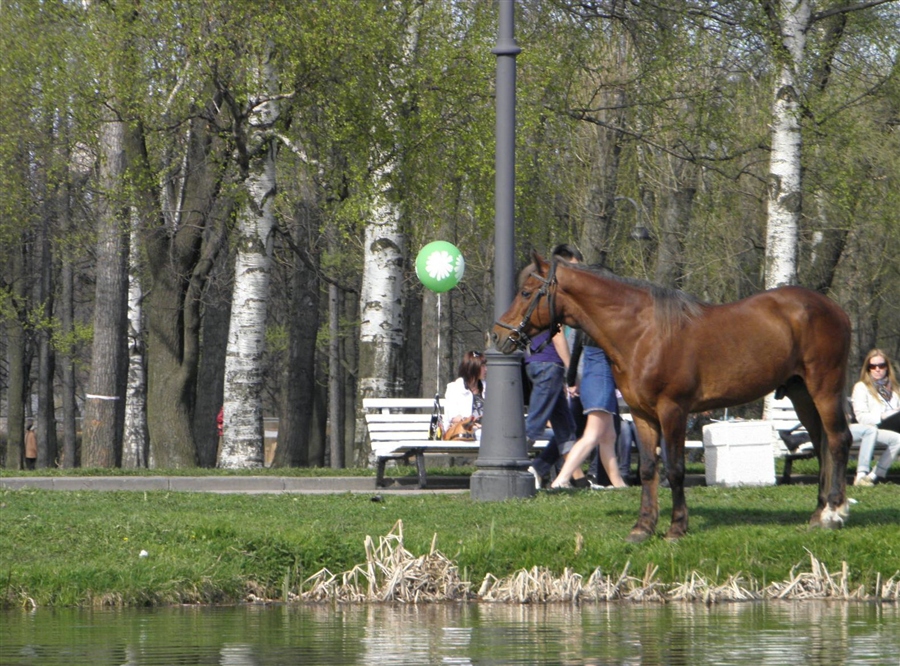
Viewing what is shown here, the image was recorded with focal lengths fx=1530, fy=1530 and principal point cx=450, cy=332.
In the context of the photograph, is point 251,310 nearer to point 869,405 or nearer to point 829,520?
point 869,405

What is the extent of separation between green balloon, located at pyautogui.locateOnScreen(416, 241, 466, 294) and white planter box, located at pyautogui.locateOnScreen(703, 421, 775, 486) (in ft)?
21.6

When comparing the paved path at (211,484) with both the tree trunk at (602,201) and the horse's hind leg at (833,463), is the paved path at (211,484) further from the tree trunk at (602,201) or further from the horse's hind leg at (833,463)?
the tree trunk at (602,201)

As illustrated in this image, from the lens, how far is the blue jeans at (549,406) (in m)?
14.4

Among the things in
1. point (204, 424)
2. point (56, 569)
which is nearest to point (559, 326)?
point (56, 569)

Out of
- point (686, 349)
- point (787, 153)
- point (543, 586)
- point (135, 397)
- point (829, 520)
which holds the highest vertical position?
point (787, 153)

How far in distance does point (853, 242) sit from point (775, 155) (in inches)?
551

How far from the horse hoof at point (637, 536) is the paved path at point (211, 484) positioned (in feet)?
20.0

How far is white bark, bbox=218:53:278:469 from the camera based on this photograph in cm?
2022

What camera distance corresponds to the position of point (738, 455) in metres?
15.1

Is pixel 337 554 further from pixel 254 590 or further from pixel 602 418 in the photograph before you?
pixel 602 418

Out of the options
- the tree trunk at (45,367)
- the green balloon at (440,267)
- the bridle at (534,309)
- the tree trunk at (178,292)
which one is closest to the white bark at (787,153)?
the green balloon at (440,267)

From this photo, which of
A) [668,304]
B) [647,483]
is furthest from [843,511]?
[668,304]

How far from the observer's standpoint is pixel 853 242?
109 ft

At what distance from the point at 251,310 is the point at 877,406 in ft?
28.1
